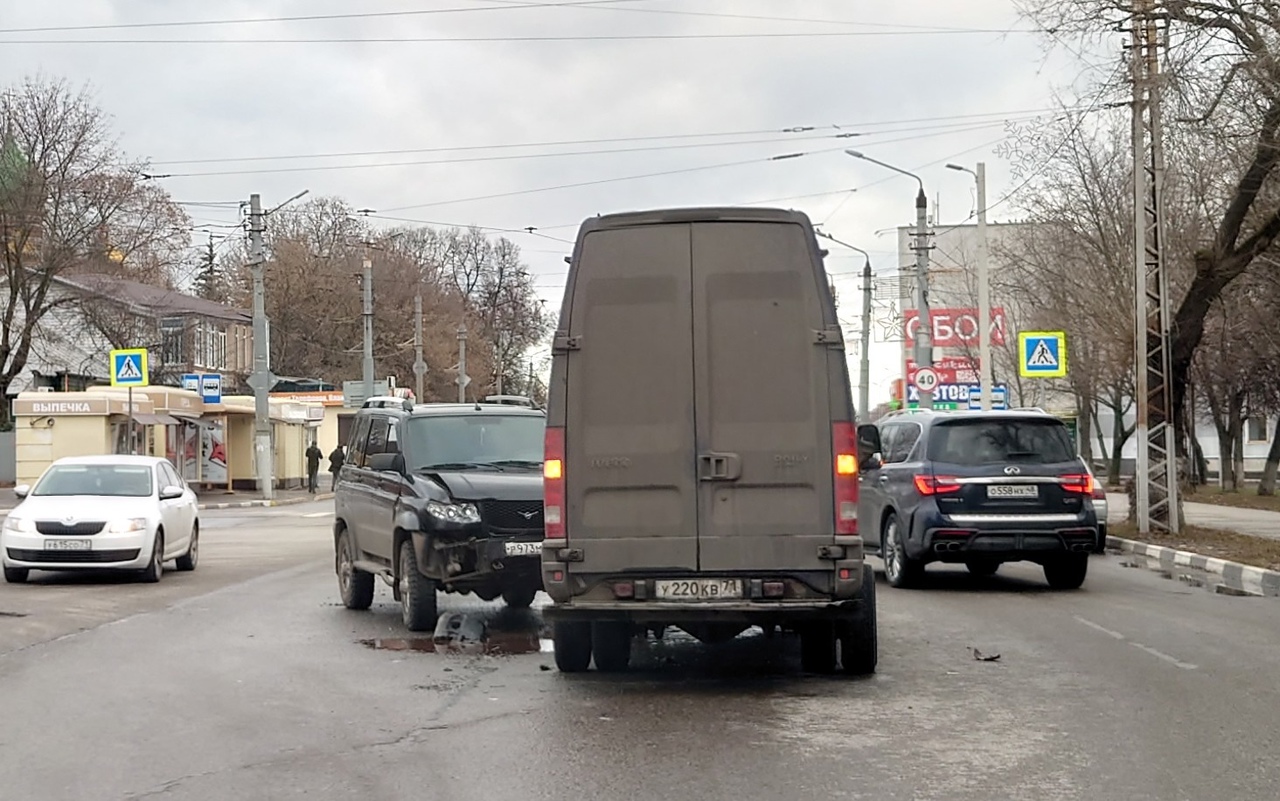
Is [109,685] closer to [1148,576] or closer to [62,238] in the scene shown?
[1148,576]

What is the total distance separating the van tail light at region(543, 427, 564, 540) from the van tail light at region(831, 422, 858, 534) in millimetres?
1612

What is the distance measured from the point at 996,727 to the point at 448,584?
18.6 feet

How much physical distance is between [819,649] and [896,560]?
6.33m

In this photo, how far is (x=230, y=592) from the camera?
661 inches

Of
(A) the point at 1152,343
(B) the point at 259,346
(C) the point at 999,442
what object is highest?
(B) the point at 259,346

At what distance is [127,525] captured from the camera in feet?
58.4

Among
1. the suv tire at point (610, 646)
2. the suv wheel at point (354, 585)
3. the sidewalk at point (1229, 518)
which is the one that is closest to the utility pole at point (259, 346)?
the sidewalk at point (1229, 518)

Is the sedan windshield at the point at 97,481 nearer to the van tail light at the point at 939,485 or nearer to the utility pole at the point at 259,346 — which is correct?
the van tail light at the point at 939,485

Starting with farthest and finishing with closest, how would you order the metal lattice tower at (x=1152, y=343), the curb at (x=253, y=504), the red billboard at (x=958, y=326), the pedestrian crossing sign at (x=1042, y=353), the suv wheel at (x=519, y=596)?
the red billboard at (x=958, y=326), the curb at (x=253, y=504), the pedestrian crossing sign at (x=1042, y=353), the metal lattice tower at (x=1152, y=343), the suv wheel at (x=519, y=596)

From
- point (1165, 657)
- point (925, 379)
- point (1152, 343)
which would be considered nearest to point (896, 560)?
point (1165, 657)

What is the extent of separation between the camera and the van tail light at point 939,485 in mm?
15641

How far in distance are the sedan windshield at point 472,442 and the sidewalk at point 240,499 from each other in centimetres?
2544

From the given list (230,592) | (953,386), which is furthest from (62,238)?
(230,592)

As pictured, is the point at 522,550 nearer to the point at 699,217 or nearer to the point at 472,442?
the point at 472,442
